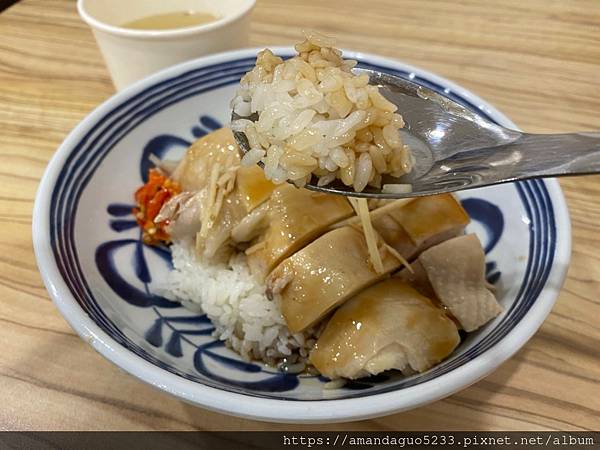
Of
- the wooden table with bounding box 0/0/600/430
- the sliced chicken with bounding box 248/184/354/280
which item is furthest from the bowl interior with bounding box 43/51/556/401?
the sliced chicken with bounding box 248/184/354/280

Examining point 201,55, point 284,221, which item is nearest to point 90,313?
point 284,221

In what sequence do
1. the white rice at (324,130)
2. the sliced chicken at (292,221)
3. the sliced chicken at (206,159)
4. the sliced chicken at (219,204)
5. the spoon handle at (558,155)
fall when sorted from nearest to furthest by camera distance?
the spoon handle at (558,155), the white rice at (324,130), the sliced chicken at (292,221), the sliced chicken at (219,204), the sliced chicken at (206,159)

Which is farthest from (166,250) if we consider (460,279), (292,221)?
(460,279)

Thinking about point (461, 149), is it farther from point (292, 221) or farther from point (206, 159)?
point (206, 159)

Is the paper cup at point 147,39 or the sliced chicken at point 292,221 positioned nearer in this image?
the sliced chicken at point 292,221

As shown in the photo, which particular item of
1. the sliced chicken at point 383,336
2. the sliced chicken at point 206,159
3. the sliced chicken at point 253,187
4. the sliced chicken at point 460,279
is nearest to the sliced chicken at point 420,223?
the sliced chicken at point 460,279

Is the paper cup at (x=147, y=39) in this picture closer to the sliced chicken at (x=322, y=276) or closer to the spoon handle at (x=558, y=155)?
the sliced chicken at (x=322, y=276)
